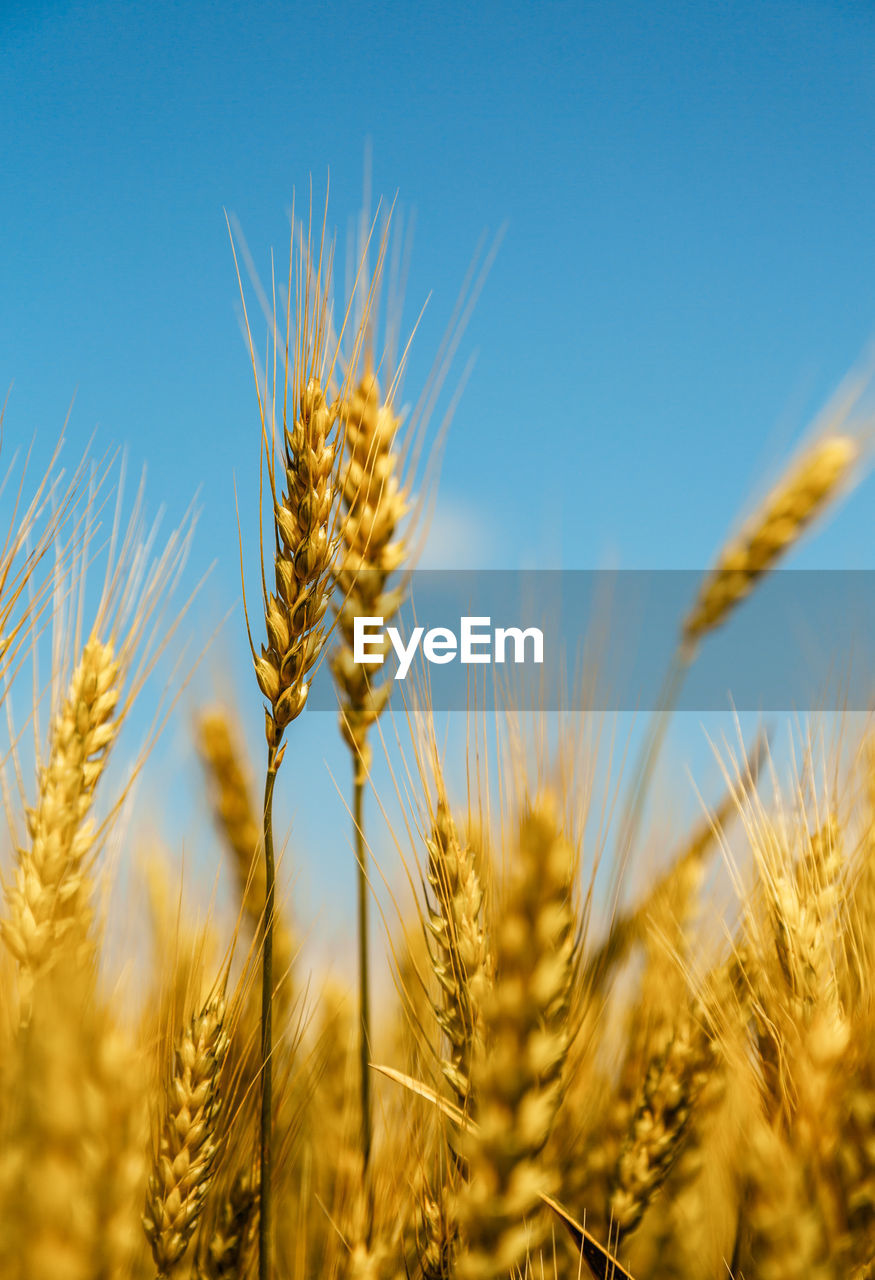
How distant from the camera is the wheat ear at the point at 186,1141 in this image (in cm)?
92

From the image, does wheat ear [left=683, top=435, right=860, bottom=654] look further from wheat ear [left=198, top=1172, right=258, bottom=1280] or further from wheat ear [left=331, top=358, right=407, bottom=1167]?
wheat ear [left=198, top=1172, right=258, bottom=1280]

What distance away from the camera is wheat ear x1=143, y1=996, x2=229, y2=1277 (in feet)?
3.00

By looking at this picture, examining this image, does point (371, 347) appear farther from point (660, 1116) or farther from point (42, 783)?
point (660, 1116)

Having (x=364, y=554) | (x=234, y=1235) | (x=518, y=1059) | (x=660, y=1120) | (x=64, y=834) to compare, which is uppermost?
(x=364, y=554)

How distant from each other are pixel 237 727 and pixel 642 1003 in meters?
0.77

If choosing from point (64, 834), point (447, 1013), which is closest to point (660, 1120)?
point (447, 1013)

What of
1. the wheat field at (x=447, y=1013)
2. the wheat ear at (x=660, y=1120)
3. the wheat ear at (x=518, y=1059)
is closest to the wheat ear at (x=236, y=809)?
the wheat field at (x=447, y=1013)

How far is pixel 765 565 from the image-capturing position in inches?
56.4

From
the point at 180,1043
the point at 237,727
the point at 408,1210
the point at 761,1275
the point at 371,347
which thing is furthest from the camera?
the point at 237,727

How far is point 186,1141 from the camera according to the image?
0.96 meters

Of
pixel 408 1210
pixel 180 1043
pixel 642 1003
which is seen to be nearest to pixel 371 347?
pixel 180 1043

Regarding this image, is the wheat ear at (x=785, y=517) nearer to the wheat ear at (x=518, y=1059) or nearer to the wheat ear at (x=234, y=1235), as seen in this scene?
the wheat ear at (x=518, y=1059)

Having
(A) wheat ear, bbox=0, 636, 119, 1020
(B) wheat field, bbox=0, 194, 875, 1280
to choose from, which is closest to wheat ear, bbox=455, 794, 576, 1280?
(B) wheat field, bbox=0, 194, 875, 1280

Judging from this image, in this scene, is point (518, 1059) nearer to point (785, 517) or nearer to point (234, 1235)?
point (234, 1235)
